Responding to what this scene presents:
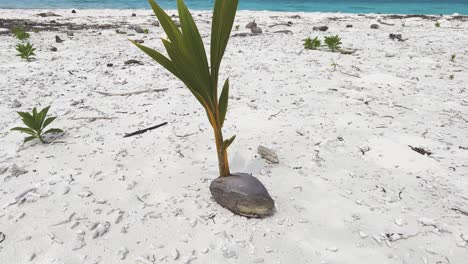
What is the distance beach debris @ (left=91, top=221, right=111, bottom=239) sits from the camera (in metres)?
1.91

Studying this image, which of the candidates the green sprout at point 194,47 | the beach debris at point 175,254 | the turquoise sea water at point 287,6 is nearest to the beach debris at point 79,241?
the beach debris at point 175,254

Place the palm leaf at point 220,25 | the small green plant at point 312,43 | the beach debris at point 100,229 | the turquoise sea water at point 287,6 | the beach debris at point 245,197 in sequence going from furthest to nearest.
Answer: the turquoise sea water at point 287,6, the small green plant at point 312,43, the beach debris at point 245,197, the beach debris at point 100,229, the palm leaf at point 220,25

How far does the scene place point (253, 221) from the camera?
80.4 inches

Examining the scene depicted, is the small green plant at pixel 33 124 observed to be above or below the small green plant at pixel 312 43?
below

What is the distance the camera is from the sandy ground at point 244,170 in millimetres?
1864

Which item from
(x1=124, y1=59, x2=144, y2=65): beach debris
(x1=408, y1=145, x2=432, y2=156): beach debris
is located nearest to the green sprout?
(x1=408, y1=145, x2=432, y2=156): beach debris

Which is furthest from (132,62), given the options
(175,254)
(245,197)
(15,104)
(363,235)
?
(363,235)

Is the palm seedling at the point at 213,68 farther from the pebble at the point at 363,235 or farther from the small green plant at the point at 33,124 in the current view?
the small green plant at the point at 33,124

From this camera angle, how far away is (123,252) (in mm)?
1791

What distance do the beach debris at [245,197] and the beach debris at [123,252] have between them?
0.71 meters

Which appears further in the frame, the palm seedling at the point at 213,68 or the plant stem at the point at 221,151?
the plant stem at the point at 221,151

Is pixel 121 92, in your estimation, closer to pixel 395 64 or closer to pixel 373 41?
pixel 395 64

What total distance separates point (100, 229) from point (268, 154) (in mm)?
1590

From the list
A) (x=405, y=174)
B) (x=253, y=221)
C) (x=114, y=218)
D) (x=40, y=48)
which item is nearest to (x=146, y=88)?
(x=114, y=218)
